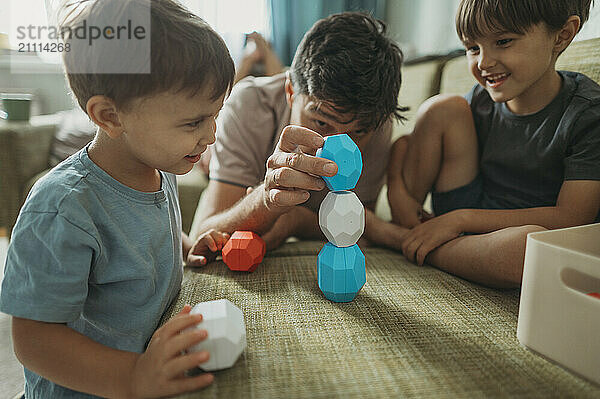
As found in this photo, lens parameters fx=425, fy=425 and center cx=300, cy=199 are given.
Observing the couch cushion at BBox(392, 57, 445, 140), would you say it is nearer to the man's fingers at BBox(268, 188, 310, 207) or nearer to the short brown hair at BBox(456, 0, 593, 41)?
the short brown hair at BBox(456, 0, 593, 41)

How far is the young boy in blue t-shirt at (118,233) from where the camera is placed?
0.50 metres

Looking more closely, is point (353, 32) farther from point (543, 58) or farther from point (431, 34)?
point (431, 34)

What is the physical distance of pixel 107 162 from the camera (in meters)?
0.61

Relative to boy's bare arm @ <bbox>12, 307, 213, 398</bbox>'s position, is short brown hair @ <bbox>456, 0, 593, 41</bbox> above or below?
above

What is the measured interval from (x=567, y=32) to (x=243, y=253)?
2.76 ft

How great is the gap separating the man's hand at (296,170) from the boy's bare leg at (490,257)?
334 mm

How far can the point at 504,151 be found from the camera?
39.4 inches

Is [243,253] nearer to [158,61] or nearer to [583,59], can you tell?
[158,61]

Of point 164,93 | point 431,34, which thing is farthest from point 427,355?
point 431,34

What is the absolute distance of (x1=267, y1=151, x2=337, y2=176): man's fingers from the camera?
0.61 m

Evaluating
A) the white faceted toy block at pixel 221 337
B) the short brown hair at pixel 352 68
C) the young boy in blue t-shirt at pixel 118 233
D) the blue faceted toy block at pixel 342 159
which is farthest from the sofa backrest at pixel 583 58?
the white faceted toy block at pixel 221 337

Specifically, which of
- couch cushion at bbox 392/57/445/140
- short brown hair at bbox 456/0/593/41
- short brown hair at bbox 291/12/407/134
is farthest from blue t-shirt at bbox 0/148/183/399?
couch cushion at bbox 392/57/445/140

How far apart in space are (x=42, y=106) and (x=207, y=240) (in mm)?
2401

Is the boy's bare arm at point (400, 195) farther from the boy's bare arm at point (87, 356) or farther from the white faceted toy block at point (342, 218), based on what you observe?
the boy's bare arm at point (87, 356)
